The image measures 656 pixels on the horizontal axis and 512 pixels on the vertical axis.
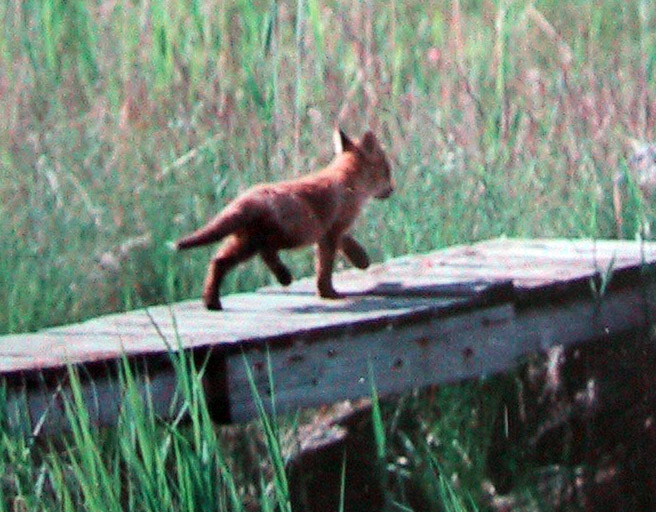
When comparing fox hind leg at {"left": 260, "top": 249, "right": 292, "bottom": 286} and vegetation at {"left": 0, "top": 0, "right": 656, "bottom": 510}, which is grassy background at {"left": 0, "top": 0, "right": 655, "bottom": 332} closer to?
vegetation at {"left": 0, "top": 0, "right": 656, "bottom": 510}

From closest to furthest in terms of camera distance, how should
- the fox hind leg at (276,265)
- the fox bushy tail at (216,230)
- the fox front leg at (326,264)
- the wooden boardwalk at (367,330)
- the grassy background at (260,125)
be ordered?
1. the wooden boardwalk at (367,330)
2. the fox bushy tail at (216,230)
3. the fox hind leg at (276,265)
4. the fox front leg at (326,264)
5. the grassy background at (260,125)

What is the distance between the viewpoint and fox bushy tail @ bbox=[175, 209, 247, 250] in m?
5.07

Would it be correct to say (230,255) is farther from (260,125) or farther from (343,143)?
(260,125)

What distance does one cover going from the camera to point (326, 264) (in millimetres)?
5578

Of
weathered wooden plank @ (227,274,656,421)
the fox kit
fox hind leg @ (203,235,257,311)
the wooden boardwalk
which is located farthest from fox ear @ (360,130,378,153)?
fox hind leg @ (203,235,257,311)

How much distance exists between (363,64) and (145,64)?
83cm

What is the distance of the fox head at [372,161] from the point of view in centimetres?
594

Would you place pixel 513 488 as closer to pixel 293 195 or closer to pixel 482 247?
pixel 482 247

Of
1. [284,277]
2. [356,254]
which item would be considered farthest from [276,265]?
[356,254]

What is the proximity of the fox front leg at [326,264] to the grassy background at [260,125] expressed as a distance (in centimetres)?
73

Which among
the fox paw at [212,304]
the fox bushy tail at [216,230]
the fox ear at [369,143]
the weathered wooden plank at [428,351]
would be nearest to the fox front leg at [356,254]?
the fox ear at [369,143]

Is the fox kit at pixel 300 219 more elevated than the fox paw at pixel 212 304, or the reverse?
the fox kit at pixel 300 219

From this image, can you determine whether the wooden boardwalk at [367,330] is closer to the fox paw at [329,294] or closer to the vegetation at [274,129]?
the fox paw at [329,294]

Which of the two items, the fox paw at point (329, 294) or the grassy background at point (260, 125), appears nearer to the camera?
the fox paw at point (329, 294)
